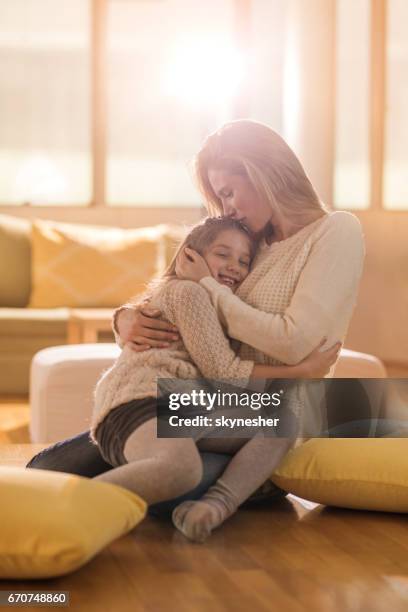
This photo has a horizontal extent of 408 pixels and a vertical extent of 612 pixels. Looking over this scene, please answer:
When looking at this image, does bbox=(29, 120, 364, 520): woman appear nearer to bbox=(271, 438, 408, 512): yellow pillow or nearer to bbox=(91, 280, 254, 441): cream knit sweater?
bbox=(91, 280, 254, 441): cream knit sweater

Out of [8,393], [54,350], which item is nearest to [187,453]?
[54,350]

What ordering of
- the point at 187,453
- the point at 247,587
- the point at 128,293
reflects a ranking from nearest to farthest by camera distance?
the point at 247,587 → the point at 187,453 → the point at 128,293

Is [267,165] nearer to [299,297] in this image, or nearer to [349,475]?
A: [299,297]

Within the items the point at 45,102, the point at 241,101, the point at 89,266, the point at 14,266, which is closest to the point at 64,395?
the point at 89,266

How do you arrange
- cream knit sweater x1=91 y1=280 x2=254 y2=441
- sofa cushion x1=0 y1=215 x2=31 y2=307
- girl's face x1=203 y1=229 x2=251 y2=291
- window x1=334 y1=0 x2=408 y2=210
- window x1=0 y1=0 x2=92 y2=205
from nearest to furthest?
1. cream knit sweater x1=91 y1=280 x2=254 y2=441
2. girl's face x1=203 y1=229 x2=251 y2=291
3. sofa cushion x1=0 y1=215 x2=31 y2=307
4. window x1=334 y1=0 x2=408 y2=210
5. window x1=0 y1=0 x2=92 y2=205

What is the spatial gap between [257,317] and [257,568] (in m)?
0.56

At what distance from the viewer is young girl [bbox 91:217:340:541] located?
85.4 inches

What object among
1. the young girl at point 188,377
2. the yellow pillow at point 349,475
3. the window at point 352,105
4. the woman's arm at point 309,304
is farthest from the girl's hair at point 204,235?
the window at point 352,105

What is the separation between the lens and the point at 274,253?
2.45 m

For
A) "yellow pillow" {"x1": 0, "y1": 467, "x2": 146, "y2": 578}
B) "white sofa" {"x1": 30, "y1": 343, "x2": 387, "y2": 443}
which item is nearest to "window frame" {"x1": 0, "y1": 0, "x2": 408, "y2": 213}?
"white sofa" {"x1": 30, "y1": 343, "x2": 387, "y2": 443}

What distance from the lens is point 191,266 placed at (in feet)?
7.75

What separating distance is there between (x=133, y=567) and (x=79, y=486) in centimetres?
20

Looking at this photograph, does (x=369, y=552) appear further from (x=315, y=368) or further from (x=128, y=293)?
(x=128, y=293)

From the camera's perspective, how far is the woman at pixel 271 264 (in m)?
2.30
